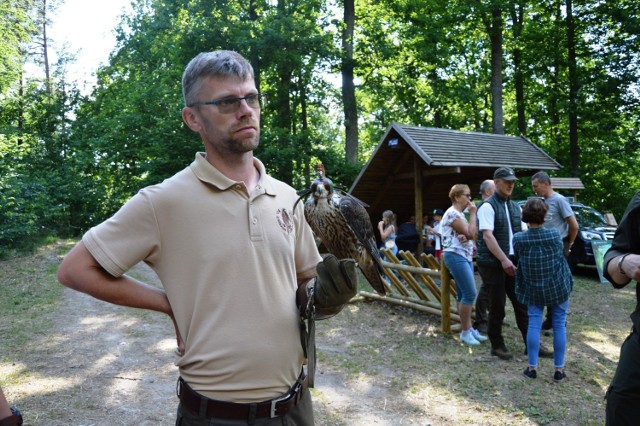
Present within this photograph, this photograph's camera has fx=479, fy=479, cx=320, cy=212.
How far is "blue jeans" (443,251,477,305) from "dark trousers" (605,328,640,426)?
3.85m

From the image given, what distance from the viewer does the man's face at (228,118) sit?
1796 mm

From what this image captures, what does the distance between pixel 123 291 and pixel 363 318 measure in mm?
6954

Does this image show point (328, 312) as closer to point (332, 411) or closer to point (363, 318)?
point (332, 411)

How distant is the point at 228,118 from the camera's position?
70.7 inches

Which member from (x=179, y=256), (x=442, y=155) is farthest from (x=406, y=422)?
(x=442, y=155)

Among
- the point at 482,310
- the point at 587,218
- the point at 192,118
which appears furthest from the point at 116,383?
the point at 587,218

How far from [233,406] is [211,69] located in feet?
4.08

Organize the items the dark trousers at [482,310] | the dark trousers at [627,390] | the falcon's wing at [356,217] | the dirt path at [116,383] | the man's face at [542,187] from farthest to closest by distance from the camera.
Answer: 1. the dark trousers at [482,310]
2. the man's face at [542,187]
3. the dirt path at [116,383]
4. the falcon's wing at [356,217]
5. the dark trousers at [627,390]

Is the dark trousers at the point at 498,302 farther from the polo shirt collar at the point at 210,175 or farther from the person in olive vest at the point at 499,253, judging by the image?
the polo shirt collar at the point at 210,175

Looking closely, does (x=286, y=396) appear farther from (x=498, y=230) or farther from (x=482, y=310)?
(x=482, y=310)

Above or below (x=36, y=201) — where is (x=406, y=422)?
below

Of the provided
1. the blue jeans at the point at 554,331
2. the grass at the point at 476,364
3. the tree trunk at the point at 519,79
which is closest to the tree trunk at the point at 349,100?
the tree trunk at the point at 519,79

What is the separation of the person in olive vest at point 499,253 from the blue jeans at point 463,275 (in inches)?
18.8

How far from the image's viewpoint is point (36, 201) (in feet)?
54.8
